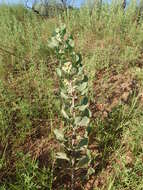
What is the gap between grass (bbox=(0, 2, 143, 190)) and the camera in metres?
1.49

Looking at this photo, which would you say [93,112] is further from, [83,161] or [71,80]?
[71,80]

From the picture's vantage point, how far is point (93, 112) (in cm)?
204

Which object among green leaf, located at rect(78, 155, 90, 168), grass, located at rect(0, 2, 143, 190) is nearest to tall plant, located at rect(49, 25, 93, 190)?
green leaf, located at rect(78, 155, 90, 168)

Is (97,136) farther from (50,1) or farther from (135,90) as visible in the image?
(50,1)

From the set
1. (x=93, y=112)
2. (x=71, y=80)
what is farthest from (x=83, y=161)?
(x=93, y=112)

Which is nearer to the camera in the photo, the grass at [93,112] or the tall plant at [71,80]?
the tall plant at [71,80]

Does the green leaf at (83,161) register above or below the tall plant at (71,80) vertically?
below

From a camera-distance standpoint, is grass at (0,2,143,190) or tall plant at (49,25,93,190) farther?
grass at (0,2,143,190)

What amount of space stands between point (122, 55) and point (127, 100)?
0.71 metres

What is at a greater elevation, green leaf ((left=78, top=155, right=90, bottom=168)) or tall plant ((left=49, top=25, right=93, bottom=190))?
tall plant ((left=49, top=25, right=93, bottom=190))

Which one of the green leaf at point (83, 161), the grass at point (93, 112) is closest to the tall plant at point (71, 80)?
the green leaf at point (83, 161)

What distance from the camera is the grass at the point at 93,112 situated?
4.89ft

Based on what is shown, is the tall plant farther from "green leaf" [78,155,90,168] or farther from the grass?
the grass

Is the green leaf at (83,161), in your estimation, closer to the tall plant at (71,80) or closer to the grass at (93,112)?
the tall plant at (71,80)
